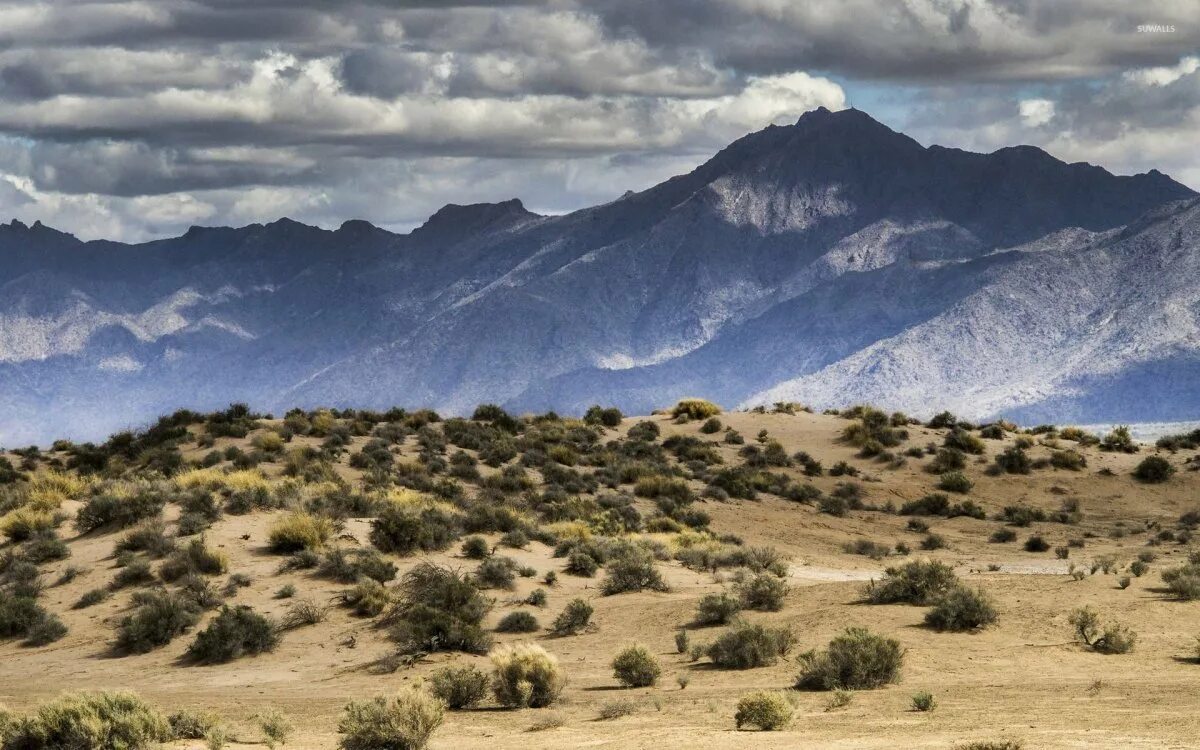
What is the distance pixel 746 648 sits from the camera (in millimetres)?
25828

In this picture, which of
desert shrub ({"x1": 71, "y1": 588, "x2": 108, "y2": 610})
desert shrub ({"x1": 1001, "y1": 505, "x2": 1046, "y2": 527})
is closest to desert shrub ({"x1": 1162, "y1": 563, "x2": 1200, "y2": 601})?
desert shrub ({"x1": 71, "y1": 588, "x2": 108, "y2": 610})

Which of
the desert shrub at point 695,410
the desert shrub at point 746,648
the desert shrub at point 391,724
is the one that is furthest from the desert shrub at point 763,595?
the desert shrub at point 695,410

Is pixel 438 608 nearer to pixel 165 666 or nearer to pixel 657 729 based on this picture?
pixel 165 666

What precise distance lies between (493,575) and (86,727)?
14960mm

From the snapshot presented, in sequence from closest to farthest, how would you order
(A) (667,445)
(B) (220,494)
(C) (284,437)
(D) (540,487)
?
(B) (220,494)
(D) (540,487)
(C) (284,437)
(A) (667,445)

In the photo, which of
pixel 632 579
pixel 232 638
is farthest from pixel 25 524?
pixel 632 579

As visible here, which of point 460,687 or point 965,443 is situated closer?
point 460,687

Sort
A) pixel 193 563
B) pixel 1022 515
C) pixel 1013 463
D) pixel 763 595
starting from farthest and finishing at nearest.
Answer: pixel 1013 463
pixel 1022 515
pixel 193 563
pixel 763 595

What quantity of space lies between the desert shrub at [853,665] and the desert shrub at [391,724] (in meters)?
6.46

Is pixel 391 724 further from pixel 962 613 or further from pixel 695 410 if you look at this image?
pixel 695 410

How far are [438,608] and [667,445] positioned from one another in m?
34.2

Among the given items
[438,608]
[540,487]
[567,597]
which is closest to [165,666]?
[438,608]

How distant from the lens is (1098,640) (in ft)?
84.8

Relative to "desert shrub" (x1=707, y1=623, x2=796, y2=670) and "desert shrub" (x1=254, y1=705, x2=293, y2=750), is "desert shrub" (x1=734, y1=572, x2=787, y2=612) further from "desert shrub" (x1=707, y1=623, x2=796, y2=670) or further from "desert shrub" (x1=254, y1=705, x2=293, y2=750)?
"desert shrub" (x1=254, y1=705, x2=293, y2=750)
